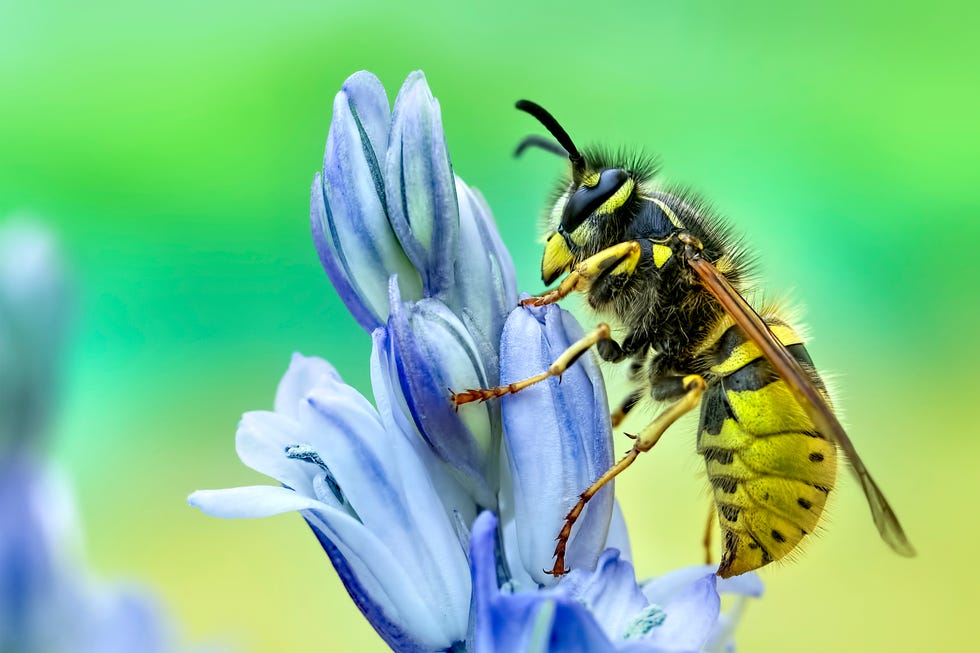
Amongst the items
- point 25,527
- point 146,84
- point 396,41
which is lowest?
point 25,527

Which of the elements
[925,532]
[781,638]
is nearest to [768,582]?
[781,638]

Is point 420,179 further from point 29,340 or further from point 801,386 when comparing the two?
point 29,340

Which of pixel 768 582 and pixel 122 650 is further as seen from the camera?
pixel 768 582

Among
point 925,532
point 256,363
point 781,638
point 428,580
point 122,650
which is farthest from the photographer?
point 256,363

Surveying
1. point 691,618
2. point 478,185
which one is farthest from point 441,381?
point 478,185

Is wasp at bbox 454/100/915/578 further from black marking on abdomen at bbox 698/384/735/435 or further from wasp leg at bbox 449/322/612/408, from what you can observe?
wasp leg at bbox 449/322/612/408

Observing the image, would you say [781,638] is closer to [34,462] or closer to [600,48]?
[600,48]
